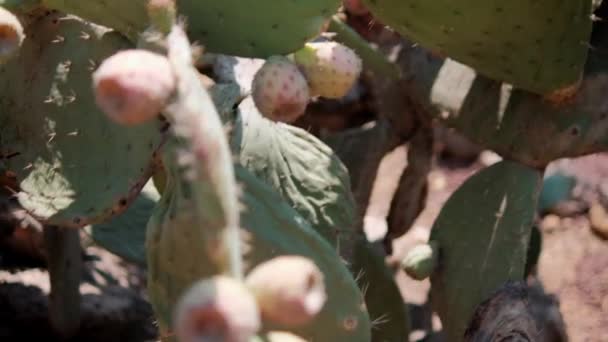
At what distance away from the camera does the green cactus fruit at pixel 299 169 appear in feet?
5.35

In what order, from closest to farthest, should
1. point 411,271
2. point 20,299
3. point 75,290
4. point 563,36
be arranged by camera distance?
point 563,36, point 411,271, point 75,290, point 20,299

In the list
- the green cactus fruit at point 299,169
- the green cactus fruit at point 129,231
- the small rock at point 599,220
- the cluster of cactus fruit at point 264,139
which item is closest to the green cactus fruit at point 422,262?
the cluster of cactus fruit at point 264,139

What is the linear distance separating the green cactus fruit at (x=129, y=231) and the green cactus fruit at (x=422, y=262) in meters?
0.59

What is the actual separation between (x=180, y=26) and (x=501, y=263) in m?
1.01

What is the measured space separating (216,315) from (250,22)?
744mm

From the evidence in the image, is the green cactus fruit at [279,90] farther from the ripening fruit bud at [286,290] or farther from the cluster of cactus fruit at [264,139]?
the ripening fruit bud at [286,290]

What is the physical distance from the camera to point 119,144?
145cm

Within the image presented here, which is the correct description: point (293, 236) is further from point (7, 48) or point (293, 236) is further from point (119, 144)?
point (7, 48)

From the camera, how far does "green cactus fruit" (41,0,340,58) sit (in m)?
1.32

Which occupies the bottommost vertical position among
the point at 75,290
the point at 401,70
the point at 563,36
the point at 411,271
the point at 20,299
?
the point at 20,299

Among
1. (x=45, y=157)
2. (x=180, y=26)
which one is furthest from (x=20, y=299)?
(x=180, y=26)

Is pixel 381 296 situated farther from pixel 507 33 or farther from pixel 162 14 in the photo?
pixel 162 14

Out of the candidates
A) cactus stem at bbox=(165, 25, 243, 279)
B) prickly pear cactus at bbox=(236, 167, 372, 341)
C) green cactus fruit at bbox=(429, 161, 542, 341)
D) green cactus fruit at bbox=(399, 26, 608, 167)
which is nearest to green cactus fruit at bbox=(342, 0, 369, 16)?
green cactus fruit at bbox=(399, 26, 608, 167)

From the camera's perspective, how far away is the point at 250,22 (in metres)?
1.34
